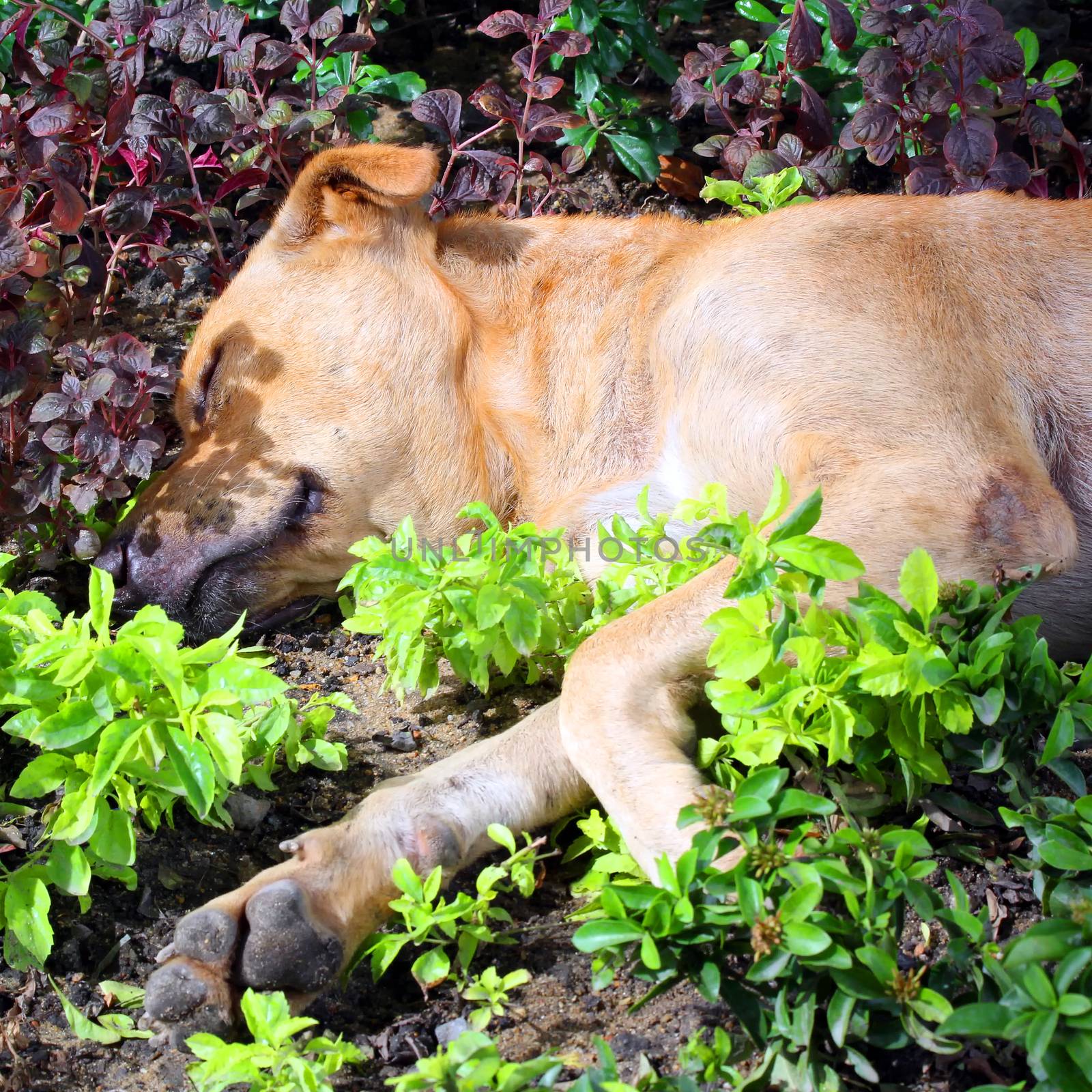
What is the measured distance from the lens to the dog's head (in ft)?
12.7

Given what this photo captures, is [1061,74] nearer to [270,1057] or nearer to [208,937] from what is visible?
[208,937]

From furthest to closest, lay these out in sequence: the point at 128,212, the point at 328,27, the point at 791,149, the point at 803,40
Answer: the point at 791,149 → the point at 803,40 → the point at 328,27 → the point at 128,212

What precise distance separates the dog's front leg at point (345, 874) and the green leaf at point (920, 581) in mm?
1005

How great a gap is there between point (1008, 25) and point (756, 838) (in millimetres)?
5651

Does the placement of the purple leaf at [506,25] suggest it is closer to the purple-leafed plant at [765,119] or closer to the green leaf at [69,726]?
the purple-leafed plant at [765,119]

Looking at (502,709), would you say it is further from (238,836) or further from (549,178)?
(549,178)

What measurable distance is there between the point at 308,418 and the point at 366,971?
183 centimetres

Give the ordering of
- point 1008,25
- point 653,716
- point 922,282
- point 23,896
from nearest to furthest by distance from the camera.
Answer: point 23,896 < point 653,716 < point 922,282 < point 1008,25

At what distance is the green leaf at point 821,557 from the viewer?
239 centimetres

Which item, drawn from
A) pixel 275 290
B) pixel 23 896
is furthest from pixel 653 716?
pixel 275 290

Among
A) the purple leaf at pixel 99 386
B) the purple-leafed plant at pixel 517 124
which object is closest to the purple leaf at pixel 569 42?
the purple-leafed plant at pixel 517 124

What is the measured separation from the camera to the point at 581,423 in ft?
12.3

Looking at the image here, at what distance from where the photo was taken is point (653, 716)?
2.89 m

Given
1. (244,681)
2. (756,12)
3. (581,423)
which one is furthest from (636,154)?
(244,681)
